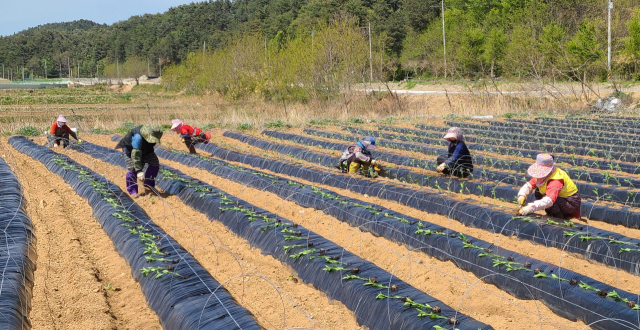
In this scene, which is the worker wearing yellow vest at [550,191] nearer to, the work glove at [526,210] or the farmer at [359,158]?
the work glove at [526,210]

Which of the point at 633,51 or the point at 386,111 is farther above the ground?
the point at 633,51

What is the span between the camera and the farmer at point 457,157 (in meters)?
7.62

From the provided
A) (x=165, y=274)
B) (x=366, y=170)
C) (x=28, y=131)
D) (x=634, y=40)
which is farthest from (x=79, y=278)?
(x=634, y=40)

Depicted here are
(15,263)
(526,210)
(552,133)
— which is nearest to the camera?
(15,263)

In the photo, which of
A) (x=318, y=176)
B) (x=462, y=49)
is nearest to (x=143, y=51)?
(x=462, y=49)

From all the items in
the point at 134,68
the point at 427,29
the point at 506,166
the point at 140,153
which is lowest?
the point at 506,166

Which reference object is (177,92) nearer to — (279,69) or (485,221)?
(279,69)

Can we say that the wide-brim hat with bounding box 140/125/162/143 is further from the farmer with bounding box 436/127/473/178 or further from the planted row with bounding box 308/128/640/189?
the planted row with bounding box 308/128/640/189

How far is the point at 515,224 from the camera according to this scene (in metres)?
5.54

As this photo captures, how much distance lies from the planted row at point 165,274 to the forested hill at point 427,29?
1542 centimetres

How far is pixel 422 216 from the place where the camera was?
21.3 ft

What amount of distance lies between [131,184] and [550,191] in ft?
17.0

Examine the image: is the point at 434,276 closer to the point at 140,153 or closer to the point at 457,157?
the point at 457,157

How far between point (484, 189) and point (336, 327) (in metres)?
4.30
